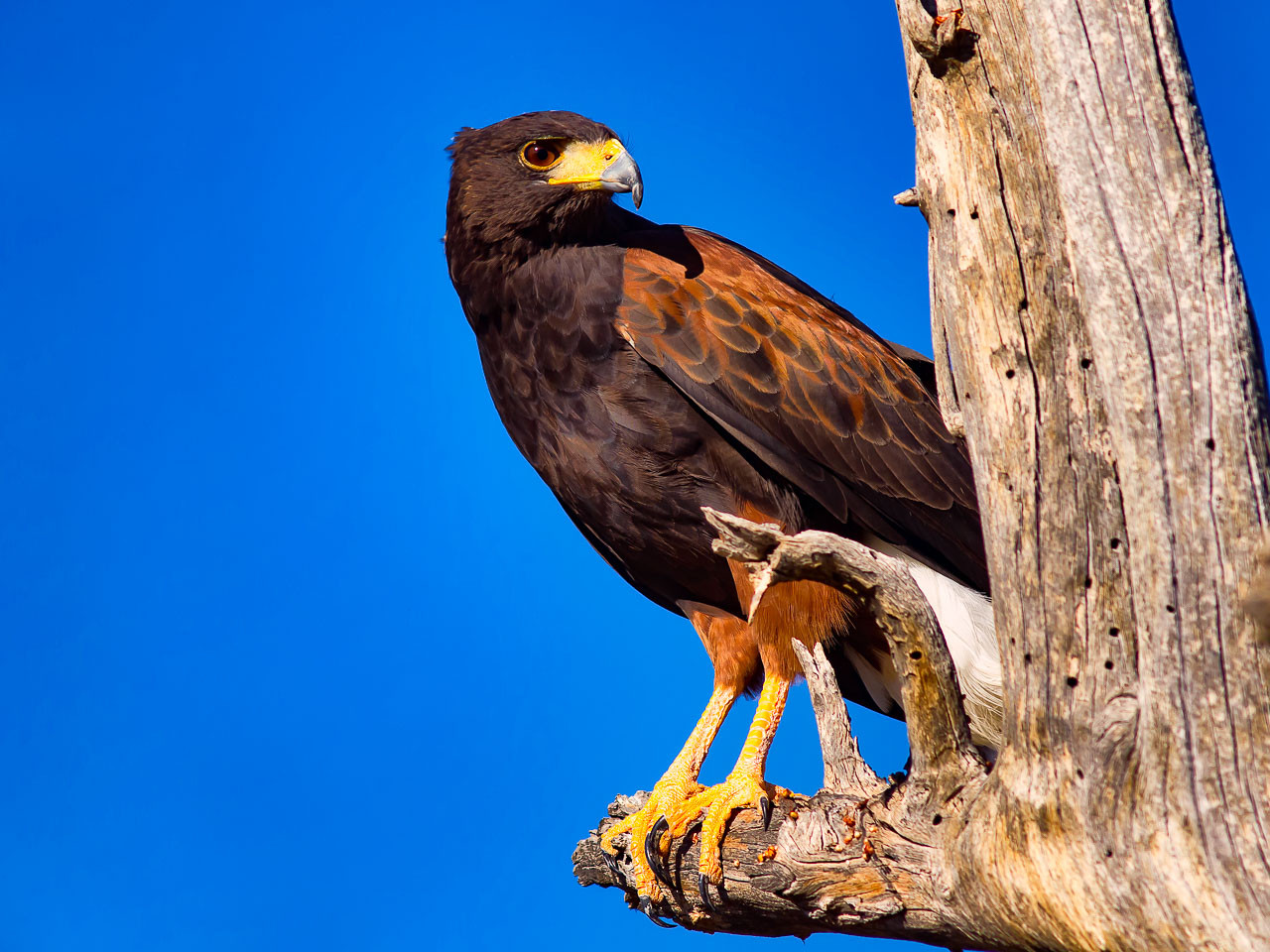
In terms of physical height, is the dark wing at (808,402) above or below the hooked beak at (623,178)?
below

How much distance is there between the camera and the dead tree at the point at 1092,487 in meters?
1.90

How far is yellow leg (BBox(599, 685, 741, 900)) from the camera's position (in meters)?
Answer: 3.30

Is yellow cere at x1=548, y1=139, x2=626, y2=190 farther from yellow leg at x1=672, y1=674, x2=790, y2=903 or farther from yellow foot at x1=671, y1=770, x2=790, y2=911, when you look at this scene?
yellow foot at x1=671, y1=770, x2=790, y2=911

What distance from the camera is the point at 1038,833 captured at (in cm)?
207

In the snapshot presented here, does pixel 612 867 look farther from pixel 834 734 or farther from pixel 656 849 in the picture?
pixel 834 734

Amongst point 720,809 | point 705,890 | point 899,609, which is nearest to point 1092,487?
point 899,609

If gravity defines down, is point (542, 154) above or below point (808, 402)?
above

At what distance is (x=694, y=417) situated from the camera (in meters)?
3.37

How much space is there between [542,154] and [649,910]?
2.24 m

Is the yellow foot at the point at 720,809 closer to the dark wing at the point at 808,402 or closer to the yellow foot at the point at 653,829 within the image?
the yellow foot at the point at 653,829

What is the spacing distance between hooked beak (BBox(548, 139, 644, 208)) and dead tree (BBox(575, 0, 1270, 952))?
48.5 inches

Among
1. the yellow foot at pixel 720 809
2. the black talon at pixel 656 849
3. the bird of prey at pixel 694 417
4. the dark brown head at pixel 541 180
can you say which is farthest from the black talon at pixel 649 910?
the dark brown head at pixel 541 180

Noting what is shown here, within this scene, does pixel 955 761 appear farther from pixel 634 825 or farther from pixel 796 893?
pixel 634 825

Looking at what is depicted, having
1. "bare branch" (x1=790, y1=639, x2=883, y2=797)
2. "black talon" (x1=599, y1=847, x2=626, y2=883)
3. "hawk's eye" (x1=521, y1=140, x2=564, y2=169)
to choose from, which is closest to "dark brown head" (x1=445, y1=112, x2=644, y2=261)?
"hawk's eye" (x1=521, y1=140, x2=564, y2=169)
